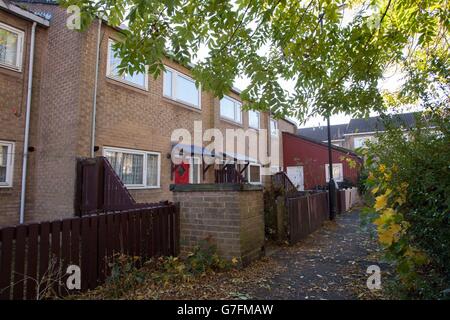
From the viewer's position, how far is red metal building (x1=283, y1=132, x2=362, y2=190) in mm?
A: 21172

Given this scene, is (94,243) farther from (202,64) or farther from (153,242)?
(202,64)

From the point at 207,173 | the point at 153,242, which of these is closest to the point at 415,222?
the point at 153,242

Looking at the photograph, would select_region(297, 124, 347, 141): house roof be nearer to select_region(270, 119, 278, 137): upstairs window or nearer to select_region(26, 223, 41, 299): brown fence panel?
select_region(270, 119, 278, 137): upstairs window

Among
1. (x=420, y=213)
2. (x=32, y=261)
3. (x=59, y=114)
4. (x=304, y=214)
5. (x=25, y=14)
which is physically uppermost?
(x=25, y=14)

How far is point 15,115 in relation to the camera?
828 centimetres

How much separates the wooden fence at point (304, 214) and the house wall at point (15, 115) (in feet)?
23.3

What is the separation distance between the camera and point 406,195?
331cm

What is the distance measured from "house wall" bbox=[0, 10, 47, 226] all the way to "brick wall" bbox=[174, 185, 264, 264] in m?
5.15

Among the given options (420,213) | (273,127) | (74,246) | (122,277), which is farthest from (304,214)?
(273,127)

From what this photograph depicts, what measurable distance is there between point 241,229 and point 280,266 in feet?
3.37

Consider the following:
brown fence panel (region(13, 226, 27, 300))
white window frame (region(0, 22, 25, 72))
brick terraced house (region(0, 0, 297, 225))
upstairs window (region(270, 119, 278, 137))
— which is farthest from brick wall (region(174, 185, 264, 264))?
upstairs window (region(270, 119, 278, 137))

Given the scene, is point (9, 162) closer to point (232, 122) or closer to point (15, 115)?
point (15, 115)

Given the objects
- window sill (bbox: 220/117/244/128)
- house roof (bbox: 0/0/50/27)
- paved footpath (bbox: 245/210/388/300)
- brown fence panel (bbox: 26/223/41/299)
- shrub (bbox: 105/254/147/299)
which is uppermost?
house roof (bbox: 0/0/50/27)

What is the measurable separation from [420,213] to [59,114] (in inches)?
346
